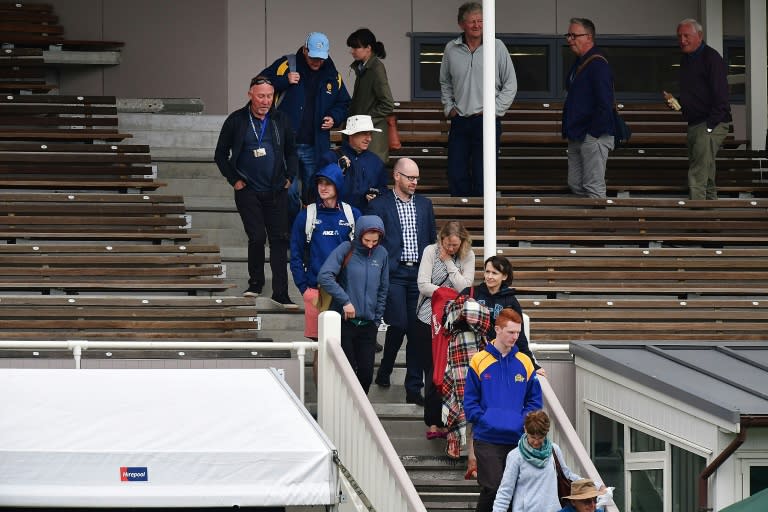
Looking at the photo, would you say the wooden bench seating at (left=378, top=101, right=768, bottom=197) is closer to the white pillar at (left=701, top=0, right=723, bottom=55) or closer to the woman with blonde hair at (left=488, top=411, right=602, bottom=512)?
the white pillar at (left=701, top=0, right=723, bottom=55)

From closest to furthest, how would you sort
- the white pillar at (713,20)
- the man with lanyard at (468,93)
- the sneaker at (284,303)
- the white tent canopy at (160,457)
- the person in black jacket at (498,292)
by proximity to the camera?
the white tent canopy at (160,457) → the person in black jacket at (498,292) → the sneaker at (284,303) → the man with lanyard at (468,93) → the white pillar at (713,20)

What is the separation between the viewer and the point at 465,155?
17.1m

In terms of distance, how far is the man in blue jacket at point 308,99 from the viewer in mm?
16219

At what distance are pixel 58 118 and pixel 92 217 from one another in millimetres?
2677

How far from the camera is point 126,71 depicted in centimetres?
2034

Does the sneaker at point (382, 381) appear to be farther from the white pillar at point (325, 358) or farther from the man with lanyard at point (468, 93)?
the man with lanyard at point (468, 93)

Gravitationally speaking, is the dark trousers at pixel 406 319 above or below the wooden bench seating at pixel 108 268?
below

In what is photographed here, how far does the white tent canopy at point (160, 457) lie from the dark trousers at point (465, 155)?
5.91 metres

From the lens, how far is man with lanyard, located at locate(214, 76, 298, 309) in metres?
15.2

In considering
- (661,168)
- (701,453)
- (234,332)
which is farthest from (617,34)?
(701,453)

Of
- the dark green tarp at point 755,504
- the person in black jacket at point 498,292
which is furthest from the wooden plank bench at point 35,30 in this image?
the dark green tarp at point 755,504

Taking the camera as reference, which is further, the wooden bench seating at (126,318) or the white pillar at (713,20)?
the white pillar at (713,20)

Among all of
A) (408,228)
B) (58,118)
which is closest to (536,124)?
(58,118)

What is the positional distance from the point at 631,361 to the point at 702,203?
5.08 m
